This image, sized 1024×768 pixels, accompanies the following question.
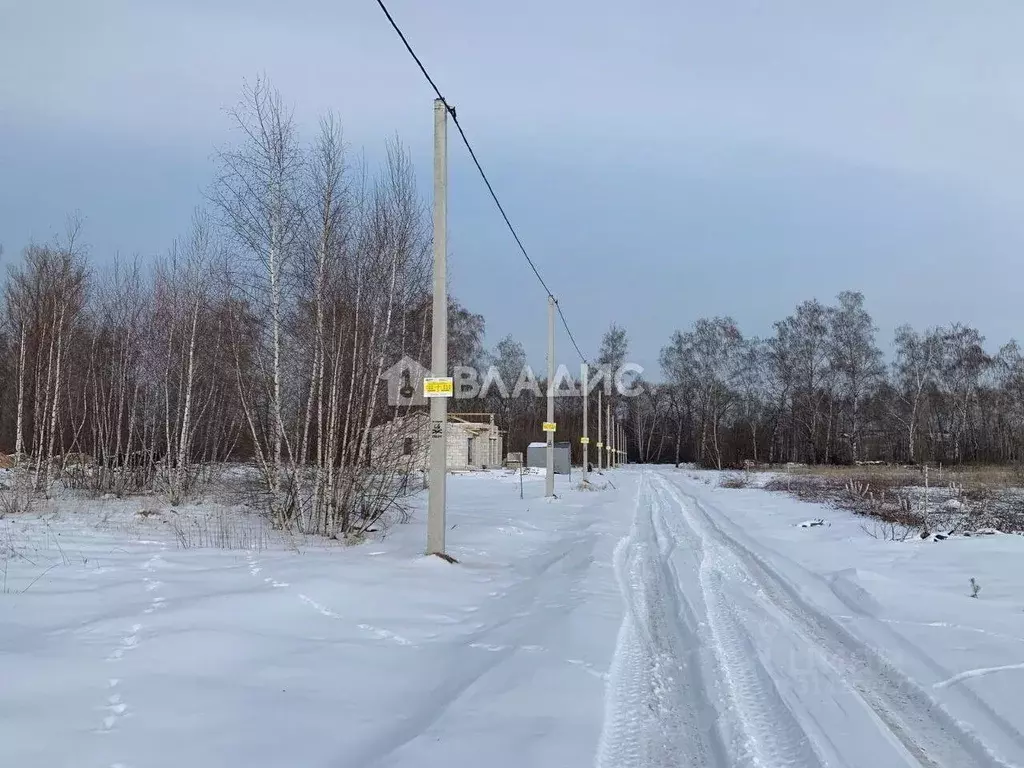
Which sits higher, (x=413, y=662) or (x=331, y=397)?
(x=331, y=397)

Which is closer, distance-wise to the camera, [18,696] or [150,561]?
[18,696]

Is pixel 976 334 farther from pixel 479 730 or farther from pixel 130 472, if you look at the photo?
pixel 479 730

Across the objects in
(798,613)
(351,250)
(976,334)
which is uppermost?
(976,334)

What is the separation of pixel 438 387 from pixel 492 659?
171 inches

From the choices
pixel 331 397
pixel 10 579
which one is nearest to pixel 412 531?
pixel 331 397

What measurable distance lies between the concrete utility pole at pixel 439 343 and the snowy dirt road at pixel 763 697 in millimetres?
2721

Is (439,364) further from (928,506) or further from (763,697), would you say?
(928,506)

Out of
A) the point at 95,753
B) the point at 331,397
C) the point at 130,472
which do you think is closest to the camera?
the point at 95,753

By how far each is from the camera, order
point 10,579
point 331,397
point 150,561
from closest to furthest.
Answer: point 10,579, point 150,561, point 331,397

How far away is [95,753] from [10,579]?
4420 millimetres

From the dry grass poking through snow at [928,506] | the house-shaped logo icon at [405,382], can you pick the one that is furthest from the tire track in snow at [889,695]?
the dry grass poking through snow at [928,506]

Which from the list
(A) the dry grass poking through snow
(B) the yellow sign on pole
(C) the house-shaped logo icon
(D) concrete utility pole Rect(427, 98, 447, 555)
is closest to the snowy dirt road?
(D) concrete utility pole Rect(427, 98, 447, 555)

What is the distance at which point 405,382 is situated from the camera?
12.0 metres

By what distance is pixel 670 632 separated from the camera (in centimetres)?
619
